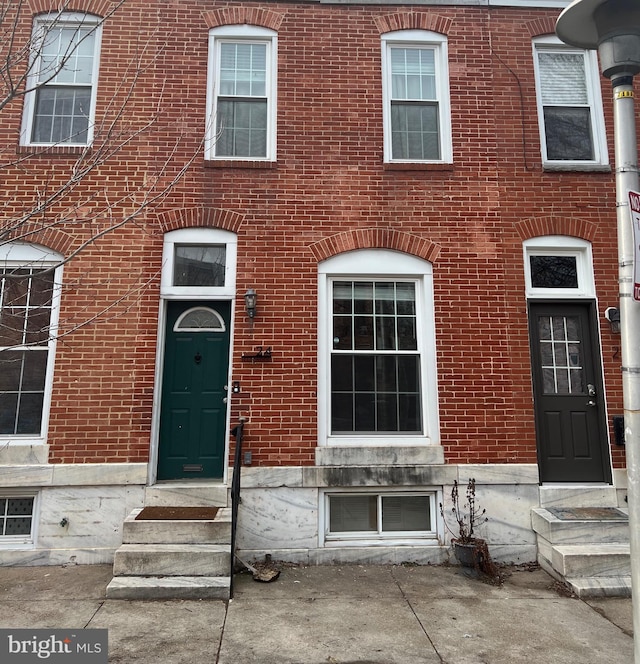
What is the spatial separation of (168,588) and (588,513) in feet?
15.0

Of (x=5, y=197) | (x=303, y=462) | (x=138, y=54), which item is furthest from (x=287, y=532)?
(x=138, y=54)

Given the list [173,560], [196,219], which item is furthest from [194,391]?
[196,219]

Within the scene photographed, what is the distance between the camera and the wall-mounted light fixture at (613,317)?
19.7ft

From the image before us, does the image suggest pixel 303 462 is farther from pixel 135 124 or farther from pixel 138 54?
pixel 138 54

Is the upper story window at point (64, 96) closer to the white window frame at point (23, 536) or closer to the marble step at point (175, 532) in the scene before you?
the white window frame at point (23, 536)

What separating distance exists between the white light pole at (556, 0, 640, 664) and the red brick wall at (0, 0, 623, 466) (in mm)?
2982

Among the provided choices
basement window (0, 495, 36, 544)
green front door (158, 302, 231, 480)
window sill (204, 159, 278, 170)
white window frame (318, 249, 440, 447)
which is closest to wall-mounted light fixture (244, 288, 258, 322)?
green front door (158, 302, 231, 480)

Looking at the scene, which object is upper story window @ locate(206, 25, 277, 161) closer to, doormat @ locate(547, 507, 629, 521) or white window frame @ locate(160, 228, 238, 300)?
white window frame @ locate(160, 228, 238, 300)

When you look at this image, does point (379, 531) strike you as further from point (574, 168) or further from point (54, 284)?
point (574, 168)

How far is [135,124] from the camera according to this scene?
248 inches

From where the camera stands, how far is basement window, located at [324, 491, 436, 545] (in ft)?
18.8

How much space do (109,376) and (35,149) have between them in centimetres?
302

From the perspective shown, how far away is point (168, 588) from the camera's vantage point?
179 inches

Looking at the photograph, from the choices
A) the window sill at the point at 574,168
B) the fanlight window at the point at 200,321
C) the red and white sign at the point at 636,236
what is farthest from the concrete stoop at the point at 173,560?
the window sill at the point at 574,168
